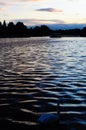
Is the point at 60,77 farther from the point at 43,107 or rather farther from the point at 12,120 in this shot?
the point at 12,120

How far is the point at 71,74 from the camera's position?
30266 mm

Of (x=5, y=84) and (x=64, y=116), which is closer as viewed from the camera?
(x=64, y=116)

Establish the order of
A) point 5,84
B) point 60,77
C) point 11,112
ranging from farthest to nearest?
point 60,77 → point 5,84 → point 11,112

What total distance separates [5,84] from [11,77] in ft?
12.2

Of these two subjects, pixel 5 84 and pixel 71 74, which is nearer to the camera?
pixel 5 84

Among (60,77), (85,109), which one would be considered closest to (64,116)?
(85,109)

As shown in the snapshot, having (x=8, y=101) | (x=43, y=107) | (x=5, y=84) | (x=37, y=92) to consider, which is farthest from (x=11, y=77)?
(x=43, y=107)

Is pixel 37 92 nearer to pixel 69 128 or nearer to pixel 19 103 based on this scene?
pixel 19 103

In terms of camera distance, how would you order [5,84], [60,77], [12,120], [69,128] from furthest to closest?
1. [60,77]
2. [5,84]
3. [12,120]
4. [69,128]

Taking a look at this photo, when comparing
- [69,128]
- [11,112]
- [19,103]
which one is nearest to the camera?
[69,128]

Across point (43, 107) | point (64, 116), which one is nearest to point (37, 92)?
point (43, 107)

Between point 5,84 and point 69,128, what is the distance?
1151 centimetres

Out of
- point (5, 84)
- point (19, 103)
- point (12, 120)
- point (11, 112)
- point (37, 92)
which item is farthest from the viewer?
point (5, 84)

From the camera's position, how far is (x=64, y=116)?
53.3 ft
